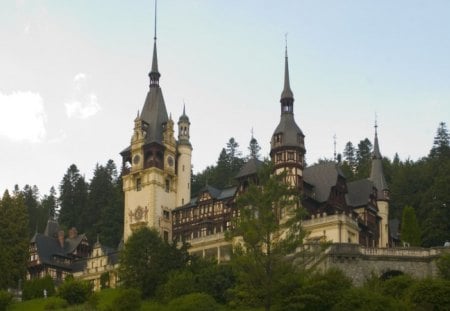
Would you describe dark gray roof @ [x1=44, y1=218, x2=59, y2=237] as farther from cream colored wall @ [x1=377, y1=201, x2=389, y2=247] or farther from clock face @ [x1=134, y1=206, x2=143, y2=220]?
cream colored wall @ [x1=377, y1=201, x2=389, y2=247]

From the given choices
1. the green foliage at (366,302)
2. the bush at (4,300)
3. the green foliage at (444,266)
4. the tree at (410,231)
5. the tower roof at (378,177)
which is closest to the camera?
the green foliage at (366,302)

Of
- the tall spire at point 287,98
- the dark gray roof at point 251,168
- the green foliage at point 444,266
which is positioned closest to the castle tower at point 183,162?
the dark gray roof at point 251,168

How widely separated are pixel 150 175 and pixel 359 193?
71.4 ft

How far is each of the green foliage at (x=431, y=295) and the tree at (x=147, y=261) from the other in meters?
20.5

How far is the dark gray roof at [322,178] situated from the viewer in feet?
247

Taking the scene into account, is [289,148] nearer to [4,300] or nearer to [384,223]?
[384,223]

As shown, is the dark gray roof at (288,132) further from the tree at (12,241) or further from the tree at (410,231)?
the tree at (12,241)

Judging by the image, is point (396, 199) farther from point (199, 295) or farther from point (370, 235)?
point (199, 295)

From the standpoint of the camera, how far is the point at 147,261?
64.7 metres

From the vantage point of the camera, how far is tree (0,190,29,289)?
75150 millimetres

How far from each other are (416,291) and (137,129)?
152ft

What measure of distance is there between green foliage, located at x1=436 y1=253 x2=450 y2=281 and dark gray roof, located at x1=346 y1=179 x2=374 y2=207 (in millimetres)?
21876

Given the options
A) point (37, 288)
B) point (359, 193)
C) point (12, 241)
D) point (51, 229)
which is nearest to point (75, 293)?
point (37, 288)

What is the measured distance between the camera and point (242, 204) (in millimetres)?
51125
